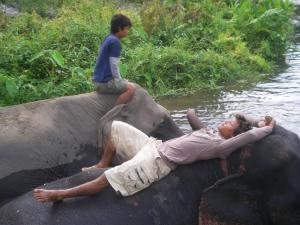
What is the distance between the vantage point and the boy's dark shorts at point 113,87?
22.9 ft

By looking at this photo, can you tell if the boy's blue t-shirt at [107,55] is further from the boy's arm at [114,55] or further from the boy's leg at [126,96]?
the boy's leg at [126,96]

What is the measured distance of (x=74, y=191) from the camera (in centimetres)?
527

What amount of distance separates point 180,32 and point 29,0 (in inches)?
158

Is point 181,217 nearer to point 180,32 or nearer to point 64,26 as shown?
point 64,26

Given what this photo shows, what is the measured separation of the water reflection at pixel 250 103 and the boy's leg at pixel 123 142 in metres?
3.17

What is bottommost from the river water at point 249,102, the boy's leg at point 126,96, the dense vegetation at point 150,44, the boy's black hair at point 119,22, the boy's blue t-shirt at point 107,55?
the river water at point 249,102

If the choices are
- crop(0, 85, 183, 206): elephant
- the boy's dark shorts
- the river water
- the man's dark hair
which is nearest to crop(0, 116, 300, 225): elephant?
the man's dark hair

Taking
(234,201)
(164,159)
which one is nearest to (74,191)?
(164,159)

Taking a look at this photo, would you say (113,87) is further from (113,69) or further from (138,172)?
(138,172)

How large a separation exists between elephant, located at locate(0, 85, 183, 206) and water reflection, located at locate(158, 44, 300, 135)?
2.36m

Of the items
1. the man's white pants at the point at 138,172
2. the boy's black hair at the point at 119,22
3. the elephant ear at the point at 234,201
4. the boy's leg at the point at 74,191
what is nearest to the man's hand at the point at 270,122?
the elephant ear at the point at 234,201

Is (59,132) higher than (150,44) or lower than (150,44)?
higher

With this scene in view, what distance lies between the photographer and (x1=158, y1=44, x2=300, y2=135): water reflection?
32.6 ft

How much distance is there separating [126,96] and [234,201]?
87.3 inches
